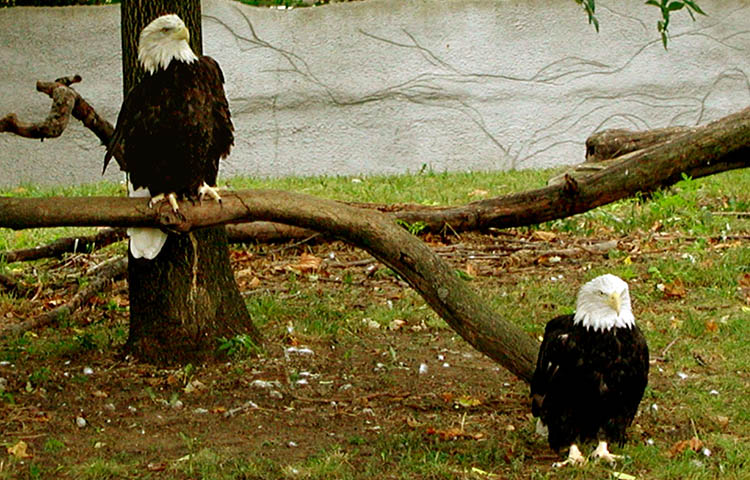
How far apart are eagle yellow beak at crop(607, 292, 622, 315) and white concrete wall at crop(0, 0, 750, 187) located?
8.13m

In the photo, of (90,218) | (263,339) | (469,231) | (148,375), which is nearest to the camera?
(90,218)

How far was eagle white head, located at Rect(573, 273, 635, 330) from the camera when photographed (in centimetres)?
431

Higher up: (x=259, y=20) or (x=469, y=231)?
(x=259, y=20)

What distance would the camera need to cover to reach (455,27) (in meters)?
12.3

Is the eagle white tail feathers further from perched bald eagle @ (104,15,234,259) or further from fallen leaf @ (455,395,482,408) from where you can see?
fallen leaf @ (455,395,482,408)

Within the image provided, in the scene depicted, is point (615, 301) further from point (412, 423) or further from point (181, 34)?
point (181, 34)

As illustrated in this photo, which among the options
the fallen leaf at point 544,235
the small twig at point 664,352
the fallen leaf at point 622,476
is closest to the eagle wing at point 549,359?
the fallen leaf at point 622,476

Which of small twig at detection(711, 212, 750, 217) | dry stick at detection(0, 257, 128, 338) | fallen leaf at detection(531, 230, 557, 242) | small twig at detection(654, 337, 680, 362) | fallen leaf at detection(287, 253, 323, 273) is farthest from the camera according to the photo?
small twig at detection(711, 212, 750, 217)

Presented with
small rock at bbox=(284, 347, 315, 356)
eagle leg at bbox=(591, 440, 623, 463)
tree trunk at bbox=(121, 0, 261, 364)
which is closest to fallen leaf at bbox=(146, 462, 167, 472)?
tree trunk at bbox=(121, 0, 261, 364)

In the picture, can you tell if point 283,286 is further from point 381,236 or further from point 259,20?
point 259,20

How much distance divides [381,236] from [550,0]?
840cm

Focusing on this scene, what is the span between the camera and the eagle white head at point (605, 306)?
4.31 m

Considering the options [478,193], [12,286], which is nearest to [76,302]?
[12,286]

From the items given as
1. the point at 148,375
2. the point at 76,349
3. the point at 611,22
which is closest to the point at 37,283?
the point at 76,349
